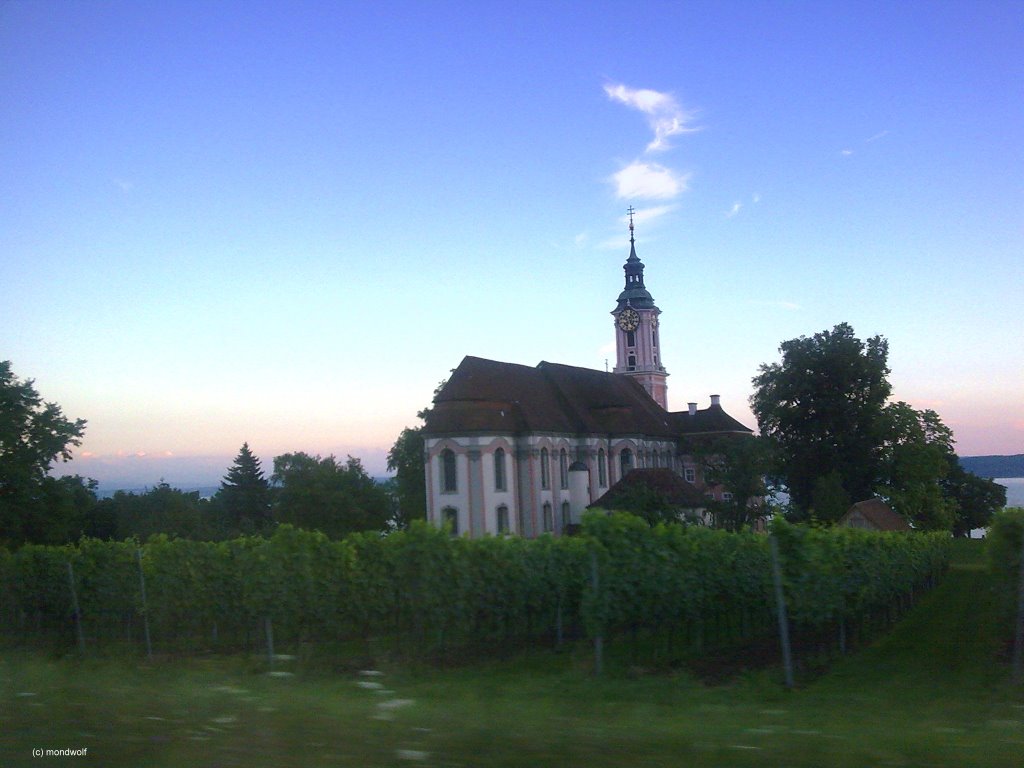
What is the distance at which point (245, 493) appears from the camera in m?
92.8

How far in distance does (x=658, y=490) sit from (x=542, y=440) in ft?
28.1

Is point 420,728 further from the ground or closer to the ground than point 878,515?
further from the ground

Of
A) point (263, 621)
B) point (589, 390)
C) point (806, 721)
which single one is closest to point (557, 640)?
point (263, 621)

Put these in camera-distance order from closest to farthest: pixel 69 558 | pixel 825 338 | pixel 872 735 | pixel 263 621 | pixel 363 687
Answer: pixel 872 735, pixel 363 687, pixel 263 621, pixel 69 558, pixel 825 338

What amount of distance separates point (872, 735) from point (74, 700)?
17.8ft

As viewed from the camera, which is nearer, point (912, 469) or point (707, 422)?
point (912, 469)

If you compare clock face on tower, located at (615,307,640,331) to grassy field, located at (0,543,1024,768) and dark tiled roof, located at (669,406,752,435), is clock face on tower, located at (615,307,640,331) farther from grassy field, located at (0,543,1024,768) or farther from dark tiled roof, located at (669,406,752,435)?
grassy field, located at (0,543,1024,768)

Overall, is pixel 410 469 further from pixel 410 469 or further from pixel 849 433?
pixel 849 433

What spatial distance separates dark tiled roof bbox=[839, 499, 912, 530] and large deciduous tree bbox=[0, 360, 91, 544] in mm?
38769

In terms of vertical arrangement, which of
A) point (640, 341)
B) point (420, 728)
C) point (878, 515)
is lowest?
point (878, 515)

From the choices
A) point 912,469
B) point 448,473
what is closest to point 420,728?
point 448,473

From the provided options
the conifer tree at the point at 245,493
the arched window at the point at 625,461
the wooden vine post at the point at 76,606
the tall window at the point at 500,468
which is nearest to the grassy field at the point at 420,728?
the wooden vine post at the point at 76,606

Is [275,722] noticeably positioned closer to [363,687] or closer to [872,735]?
[363,687]

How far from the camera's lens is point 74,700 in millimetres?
6438
